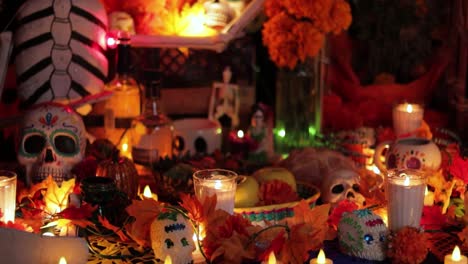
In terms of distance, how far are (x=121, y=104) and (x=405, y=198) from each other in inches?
33.5

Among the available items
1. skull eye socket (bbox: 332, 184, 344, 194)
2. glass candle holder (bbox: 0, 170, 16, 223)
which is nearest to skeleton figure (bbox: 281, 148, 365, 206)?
skull eye socket (bbox: 332, 184, 344, 194)

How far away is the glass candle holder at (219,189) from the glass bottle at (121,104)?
0.62 meters

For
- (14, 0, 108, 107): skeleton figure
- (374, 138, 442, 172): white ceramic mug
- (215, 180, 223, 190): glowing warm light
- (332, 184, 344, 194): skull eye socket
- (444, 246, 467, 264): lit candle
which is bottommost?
(444, 246, 467, 264): lit candle

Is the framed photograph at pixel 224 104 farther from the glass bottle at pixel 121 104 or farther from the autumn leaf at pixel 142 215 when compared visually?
the autumn leaf at pixel 142 215

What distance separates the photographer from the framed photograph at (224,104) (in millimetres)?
2014

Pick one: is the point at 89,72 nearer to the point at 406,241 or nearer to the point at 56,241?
the point at 56,241

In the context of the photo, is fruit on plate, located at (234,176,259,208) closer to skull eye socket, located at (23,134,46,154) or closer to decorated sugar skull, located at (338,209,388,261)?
decorated sugar skull, located at (338,209,388,261)

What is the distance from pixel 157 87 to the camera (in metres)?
1.77

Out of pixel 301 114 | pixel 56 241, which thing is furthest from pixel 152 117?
pixel 56 241

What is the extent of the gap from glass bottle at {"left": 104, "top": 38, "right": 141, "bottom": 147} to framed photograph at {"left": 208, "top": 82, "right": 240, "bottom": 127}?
250 mm

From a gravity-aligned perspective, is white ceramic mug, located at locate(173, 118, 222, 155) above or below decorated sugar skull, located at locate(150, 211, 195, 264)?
above

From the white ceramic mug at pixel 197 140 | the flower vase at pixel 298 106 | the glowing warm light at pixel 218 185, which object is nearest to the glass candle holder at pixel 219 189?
the glowing warm light at pixel 218 185

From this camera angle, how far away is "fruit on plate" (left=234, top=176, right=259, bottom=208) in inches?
52.6

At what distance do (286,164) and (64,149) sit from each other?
0.48 meters
